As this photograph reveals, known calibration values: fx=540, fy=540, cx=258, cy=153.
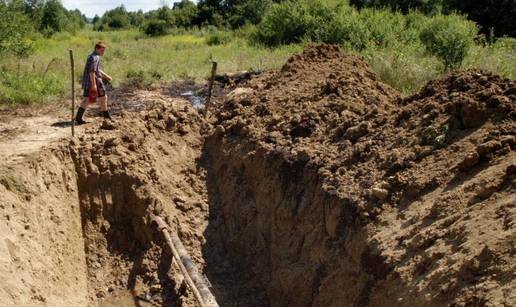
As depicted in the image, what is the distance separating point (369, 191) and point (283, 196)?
1.60 meters

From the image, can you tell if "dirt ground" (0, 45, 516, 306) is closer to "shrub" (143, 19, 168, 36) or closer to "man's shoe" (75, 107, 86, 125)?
"man's shoe" (75, 107, 86, 125)

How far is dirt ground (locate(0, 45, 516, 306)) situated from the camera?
16.8ft

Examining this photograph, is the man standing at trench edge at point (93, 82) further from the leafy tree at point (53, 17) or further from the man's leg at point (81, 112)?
the leafy tree at point (53, 17)

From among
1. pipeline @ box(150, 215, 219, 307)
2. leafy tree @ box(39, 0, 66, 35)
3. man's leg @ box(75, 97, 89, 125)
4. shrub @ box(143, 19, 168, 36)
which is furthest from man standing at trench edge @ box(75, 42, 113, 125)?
leafy tree @ box(39, 0, 66, 35)

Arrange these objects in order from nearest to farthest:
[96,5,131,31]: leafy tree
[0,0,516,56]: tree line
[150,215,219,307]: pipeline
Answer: [150,215,219,307]: pipeline
[0,0,516,56]: tree line
[96,5,131,31]: leafy tree

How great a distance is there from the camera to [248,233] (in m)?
7.96

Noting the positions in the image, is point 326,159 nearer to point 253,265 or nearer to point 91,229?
point 253,265

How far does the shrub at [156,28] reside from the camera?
32.9m

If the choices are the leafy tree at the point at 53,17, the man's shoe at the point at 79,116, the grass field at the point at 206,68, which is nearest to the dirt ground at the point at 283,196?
the man's shoe at the point at 79,116

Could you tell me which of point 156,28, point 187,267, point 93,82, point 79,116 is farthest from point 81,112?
point 156,28

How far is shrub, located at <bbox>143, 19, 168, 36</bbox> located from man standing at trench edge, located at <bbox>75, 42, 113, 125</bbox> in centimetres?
2433

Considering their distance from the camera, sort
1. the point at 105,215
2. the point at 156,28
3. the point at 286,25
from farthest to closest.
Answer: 1. the point at 156,28
2. the point at 286,25
3. the point at 105,215

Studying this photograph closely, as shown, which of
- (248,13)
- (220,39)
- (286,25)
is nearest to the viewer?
(286,25)

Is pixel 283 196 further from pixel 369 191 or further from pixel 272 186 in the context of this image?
pixel 369 191
